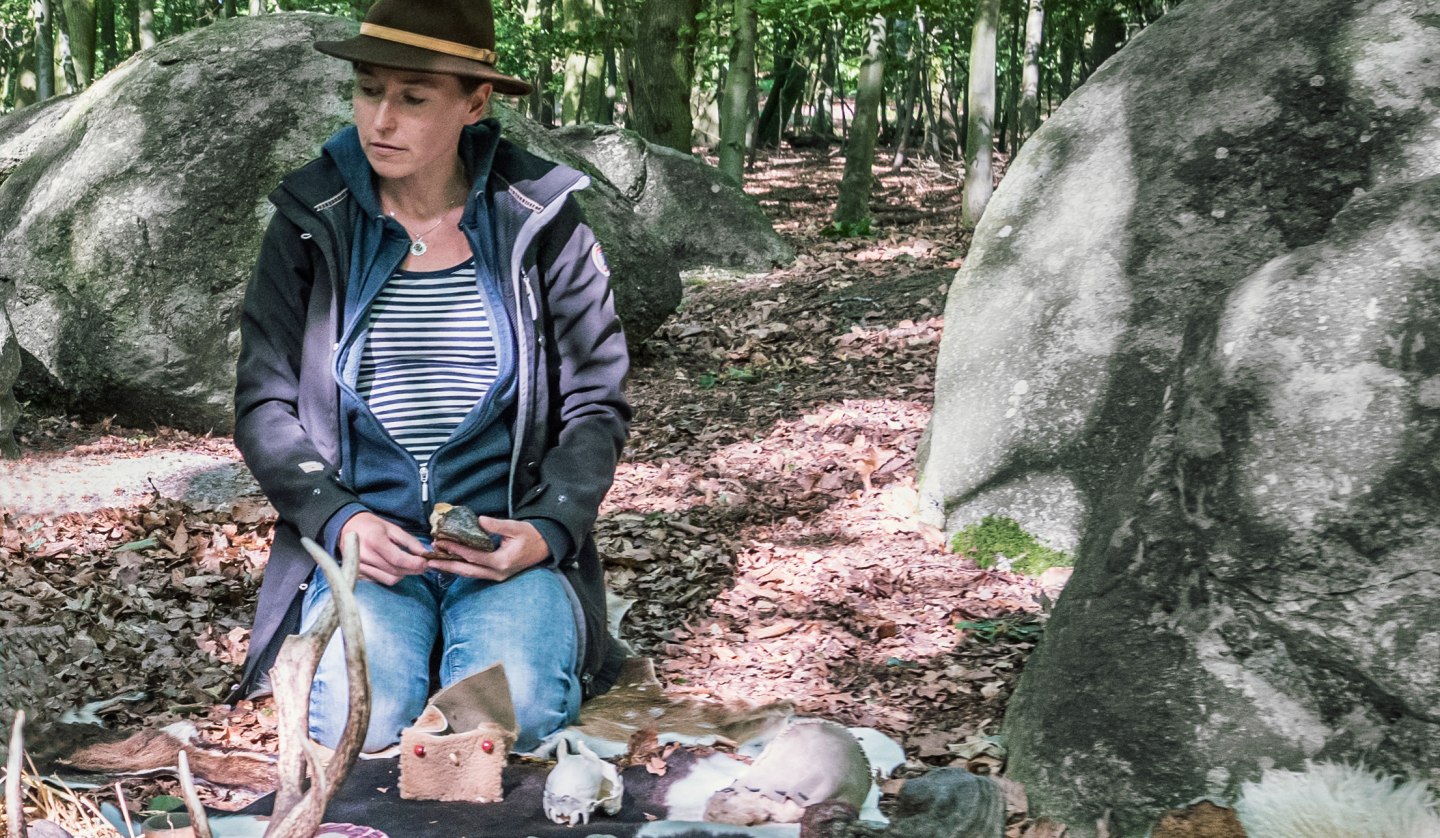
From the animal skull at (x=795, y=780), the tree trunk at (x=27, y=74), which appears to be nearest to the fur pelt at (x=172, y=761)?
the animal skull at (x=795, y=780)

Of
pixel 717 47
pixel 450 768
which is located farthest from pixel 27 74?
pixel 450 768

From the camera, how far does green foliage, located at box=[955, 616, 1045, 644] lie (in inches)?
172

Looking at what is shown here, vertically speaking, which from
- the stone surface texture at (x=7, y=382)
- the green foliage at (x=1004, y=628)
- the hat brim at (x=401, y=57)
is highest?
the hat brim at (x=401, y=57)

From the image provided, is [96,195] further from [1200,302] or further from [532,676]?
[1200,302]

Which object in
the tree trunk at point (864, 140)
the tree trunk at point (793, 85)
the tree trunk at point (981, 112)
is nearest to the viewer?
the tree trunk at point (981, 112)

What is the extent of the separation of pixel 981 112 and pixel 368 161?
407 inches

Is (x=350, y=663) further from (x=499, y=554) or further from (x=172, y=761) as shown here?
(x=172, y=761)

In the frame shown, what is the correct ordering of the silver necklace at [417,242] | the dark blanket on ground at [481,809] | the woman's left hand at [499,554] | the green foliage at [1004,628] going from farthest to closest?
the green foliage at [1004,628] < the silver necklace at [417,242] < the woman's left hand at [499,554] < the dark blanket on ground at [481,809]

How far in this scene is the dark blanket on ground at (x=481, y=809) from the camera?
3113mm

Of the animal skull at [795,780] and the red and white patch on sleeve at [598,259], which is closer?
the animal skull at [795,780]

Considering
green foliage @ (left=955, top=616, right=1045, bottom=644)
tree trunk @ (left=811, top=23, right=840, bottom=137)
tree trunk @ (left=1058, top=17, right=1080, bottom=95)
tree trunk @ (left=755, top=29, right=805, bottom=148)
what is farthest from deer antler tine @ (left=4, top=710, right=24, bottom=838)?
tree trunk @ (left=811, top=23, right=840, bottom=137)

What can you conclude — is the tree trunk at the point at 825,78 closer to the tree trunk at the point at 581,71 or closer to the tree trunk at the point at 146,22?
the tree trunk at the point at 581,71

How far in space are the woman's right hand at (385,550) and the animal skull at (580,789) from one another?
2.18 ft

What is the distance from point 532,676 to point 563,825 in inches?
21.7
